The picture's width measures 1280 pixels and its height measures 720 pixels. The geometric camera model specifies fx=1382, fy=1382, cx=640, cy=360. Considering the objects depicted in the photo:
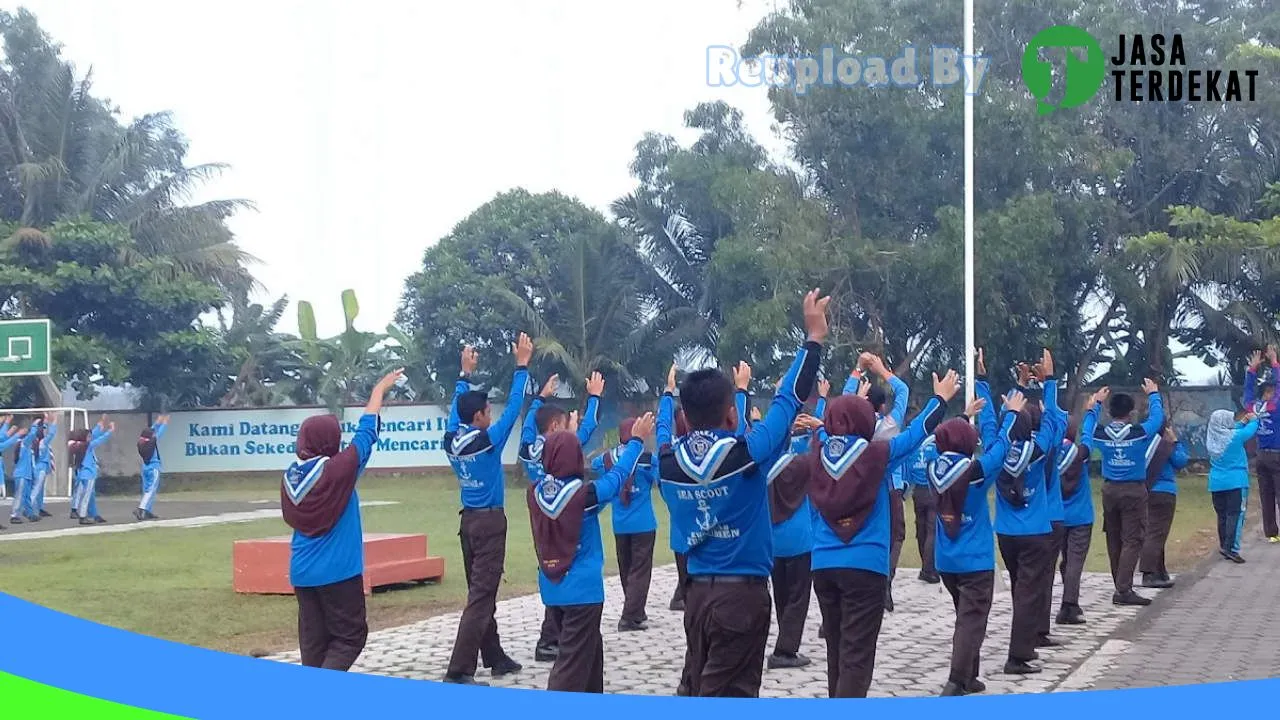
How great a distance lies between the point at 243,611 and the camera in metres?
10.6

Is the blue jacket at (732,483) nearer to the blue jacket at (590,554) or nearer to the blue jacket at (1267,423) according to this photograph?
the blue jacket at (590,554)

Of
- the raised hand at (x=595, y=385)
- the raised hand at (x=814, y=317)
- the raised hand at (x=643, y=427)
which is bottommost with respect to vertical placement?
the raised hand at (x=643, y=427)

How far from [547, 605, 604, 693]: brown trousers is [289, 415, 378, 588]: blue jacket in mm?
→ 982

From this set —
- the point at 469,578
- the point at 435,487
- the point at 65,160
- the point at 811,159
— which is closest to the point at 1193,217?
the point at 811,159

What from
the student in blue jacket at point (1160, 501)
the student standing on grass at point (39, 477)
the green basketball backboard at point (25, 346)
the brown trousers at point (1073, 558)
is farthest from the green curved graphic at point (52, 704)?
the green basketball backboard at point (25, 346)

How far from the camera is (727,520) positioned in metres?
5.02

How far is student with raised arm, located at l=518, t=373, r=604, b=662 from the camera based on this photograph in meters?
7.25

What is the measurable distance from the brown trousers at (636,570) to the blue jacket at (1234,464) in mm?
5724

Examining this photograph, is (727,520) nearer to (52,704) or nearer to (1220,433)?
(52,704)

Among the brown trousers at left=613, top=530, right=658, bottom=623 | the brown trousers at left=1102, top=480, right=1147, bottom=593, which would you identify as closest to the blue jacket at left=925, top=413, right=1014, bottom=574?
the brown trousers at left=613, top=530, right=658, bottom=623

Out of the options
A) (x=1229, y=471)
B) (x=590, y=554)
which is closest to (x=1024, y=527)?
(x=590, y=554)

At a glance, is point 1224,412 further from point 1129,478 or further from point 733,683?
point 733,683

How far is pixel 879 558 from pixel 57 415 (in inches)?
918

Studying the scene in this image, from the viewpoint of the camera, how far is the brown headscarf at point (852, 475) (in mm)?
5949
